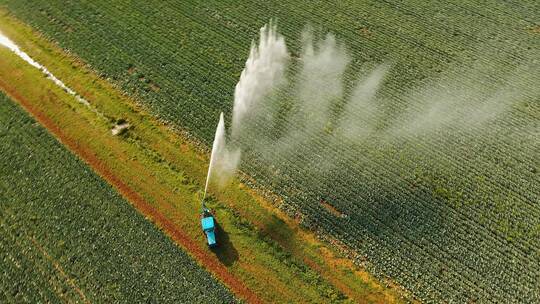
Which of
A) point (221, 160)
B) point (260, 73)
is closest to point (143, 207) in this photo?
point (221, 160)

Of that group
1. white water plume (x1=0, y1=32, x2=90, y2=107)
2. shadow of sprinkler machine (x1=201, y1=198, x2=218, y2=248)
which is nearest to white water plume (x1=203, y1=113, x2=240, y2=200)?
shadow of sprinkler machine (x1=201, y1=198, x2=218, y2=248)

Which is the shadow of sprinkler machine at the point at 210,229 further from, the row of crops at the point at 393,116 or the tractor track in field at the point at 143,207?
the row of crops at the point at 393,116

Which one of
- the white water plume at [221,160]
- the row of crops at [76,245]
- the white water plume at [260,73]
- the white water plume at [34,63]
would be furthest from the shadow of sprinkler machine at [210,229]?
the white water plume at [34,63]

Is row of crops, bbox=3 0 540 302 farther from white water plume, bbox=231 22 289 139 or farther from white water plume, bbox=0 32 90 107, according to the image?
white water plume, bbox=0 32 90 107

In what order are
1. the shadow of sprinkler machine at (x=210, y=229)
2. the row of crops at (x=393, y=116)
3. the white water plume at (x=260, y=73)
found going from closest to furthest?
the shadow of sprinkler machine at (x=210, y=229)
the row of crops at (x=393, y=116)
the white water plume at (x=260, y=73)

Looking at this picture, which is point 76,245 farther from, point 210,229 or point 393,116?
point 393,116

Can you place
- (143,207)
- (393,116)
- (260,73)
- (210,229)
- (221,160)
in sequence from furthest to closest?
1. (260,73)
2. (393,116)
3. (221,160)
4. (143,207)
5. (210,229)

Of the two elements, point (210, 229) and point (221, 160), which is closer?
point (210, 229)
